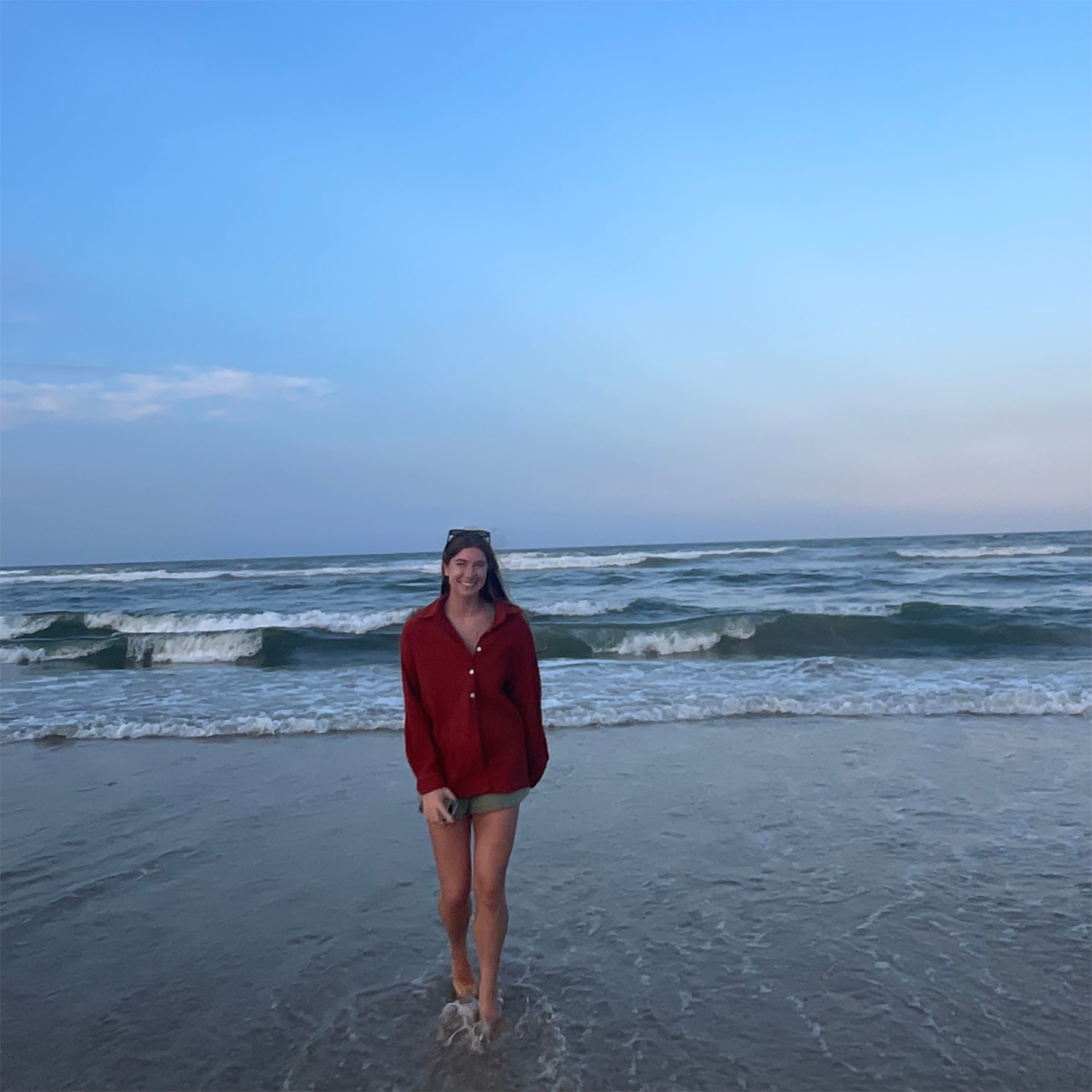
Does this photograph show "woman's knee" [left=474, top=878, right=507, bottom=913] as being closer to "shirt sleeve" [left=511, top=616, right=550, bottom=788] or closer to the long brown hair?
"shirt sleeve" [left=511, top=616, right=550, bottom=788]

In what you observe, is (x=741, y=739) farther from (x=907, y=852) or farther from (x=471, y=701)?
(x=471, y=701)

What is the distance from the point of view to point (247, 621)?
21.7m

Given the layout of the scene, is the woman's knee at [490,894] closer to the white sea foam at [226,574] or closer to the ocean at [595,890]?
the ocean at [595,890]

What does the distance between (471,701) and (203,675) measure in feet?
36.5

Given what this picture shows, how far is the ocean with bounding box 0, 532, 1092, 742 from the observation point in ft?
31.6

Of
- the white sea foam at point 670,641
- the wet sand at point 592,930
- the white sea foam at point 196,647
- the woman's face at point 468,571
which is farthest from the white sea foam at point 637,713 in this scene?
the white sea foam at point 196,647

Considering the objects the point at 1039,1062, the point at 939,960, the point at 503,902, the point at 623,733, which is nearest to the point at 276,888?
the point at 503,902

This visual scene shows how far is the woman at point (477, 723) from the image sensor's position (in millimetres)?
3283

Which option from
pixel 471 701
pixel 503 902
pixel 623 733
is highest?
pixel 471 701

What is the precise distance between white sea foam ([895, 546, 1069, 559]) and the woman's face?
135 feet

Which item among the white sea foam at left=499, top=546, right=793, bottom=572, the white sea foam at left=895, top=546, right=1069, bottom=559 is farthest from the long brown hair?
the white sea foam at left=895, top=546, right=1069, bottom=559

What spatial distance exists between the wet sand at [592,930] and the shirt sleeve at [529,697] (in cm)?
101

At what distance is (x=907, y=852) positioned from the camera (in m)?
5.20

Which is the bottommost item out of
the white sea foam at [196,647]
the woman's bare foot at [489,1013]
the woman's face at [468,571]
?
the white sea foam at [196,647]
